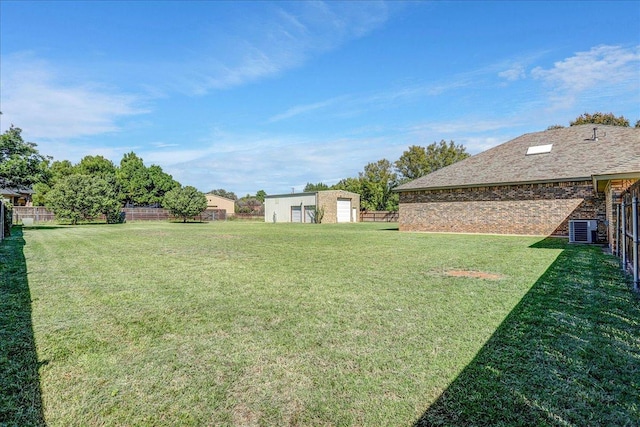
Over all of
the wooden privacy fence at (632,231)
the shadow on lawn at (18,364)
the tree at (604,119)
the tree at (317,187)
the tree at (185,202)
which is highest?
the tree at (604,119)

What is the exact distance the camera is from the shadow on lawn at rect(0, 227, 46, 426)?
205 centimetres

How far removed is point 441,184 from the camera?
17703 mm

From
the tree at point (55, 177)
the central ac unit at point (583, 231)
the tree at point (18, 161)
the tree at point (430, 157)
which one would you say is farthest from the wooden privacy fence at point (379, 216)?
the tree at point (55, 177)

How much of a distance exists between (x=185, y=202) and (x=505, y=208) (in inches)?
1164

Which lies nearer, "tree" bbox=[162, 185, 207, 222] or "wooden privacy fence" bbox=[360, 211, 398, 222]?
"tree" bbox=[162, 185, 207, 222]

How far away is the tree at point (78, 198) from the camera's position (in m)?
25.7

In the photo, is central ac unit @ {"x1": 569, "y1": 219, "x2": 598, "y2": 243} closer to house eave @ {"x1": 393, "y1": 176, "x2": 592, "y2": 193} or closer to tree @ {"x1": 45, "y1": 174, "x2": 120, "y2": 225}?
house eave @ {"x1": 393, "y1": 176, "x2": 592, "y2": 193}

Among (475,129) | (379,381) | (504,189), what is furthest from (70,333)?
(475,129)

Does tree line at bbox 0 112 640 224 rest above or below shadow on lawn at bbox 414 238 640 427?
above

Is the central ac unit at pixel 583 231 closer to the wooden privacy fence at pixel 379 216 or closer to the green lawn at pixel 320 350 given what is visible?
the green lawn at pixel 320 350

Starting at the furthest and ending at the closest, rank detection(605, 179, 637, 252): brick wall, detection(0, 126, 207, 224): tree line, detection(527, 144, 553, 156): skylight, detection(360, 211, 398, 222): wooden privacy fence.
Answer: detection(360, 211, 398, 222): wooden privacy fence → detection(0, 126, 207, 224): tree line → detection(527, 144, 553, 156): skylight → detection(605, 179, 637, 252): brick wall

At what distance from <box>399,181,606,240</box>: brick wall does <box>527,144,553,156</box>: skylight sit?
327 cm

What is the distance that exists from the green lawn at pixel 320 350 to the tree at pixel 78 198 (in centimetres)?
2411

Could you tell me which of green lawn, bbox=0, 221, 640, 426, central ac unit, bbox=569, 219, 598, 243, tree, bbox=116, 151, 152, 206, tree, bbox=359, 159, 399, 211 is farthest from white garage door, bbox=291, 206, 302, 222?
green lawn, bbox=0, 221, 640, 426
